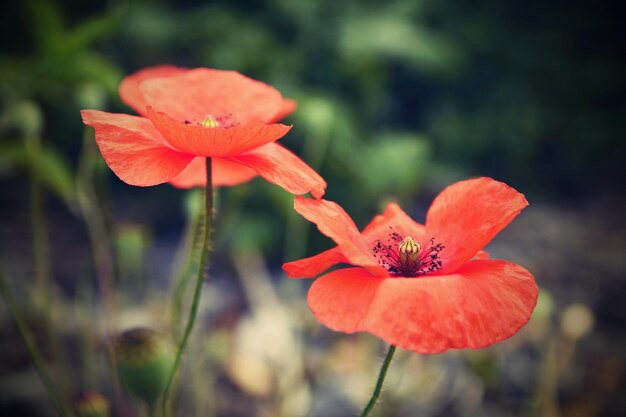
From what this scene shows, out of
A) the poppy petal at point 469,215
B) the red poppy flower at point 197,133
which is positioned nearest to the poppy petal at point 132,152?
the red poppy flower at point 197,133

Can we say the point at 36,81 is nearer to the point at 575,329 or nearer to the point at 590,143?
the point at 575,329

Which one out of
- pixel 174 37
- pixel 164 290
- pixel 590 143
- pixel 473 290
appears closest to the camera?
pixel 473 290

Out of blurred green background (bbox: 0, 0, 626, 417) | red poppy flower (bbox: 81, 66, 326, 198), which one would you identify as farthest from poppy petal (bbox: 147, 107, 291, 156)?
blurred green background (bbox: 0, 0, 626, 417)

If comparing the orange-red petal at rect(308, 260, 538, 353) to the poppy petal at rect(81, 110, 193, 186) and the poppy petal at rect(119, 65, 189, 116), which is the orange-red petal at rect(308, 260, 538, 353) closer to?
the poppy petal at rect(81, 110, 193, 186)

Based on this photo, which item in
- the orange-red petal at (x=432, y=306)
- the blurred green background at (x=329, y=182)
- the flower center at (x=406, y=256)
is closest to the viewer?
the orange-red petal at (x=432, y=306)

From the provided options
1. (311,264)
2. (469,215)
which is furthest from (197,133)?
(469,215)

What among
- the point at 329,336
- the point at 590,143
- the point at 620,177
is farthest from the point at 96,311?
the point at 620,177

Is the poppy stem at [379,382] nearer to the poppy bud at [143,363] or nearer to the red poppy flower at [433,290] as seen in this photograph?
the red poppy flower at [433,290]
